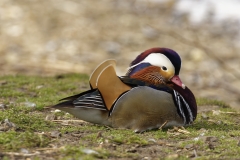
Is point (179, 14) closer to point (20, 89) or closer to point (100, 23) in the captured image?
point (100, 23)

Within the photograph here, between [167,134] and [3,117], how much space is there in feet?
5.21

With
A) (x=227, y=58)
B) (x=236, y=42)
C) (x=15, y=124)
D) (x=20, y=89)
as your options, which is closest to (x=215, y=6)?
(x=236, y=42)

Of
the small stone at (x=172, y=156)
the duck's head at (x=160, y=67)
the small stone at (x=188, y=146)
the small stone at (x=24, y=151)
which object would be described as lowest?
the small stone at (x=188, y=146)

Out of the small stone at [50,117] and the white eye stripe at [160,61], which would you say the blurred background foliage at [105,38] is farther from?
the small stone at [50,117]

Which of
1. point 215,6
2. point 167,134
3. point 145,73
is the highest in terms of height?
point 215,6

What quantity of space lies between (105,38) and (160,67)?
7.41m

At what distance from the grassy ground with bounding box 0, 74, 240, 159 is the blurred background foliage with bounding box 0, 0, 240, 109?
13.9 feet

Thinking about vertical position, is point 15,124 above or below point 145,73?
below

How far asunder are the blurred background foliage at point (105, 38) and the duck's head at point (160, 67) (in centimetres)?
442

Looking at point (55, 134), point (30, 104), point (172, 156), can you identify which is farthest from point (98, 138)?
point (30, 104)

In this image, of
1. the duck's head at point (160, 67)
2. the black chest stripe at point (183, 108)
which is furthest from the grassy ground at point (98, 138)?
the duck's head at point (160, 67)

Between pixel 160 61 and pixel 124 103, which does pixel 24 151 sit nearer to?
pixel 124 103

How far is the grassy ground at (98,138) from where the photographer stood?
12.9ft

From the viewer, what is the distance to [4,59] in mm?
11508
